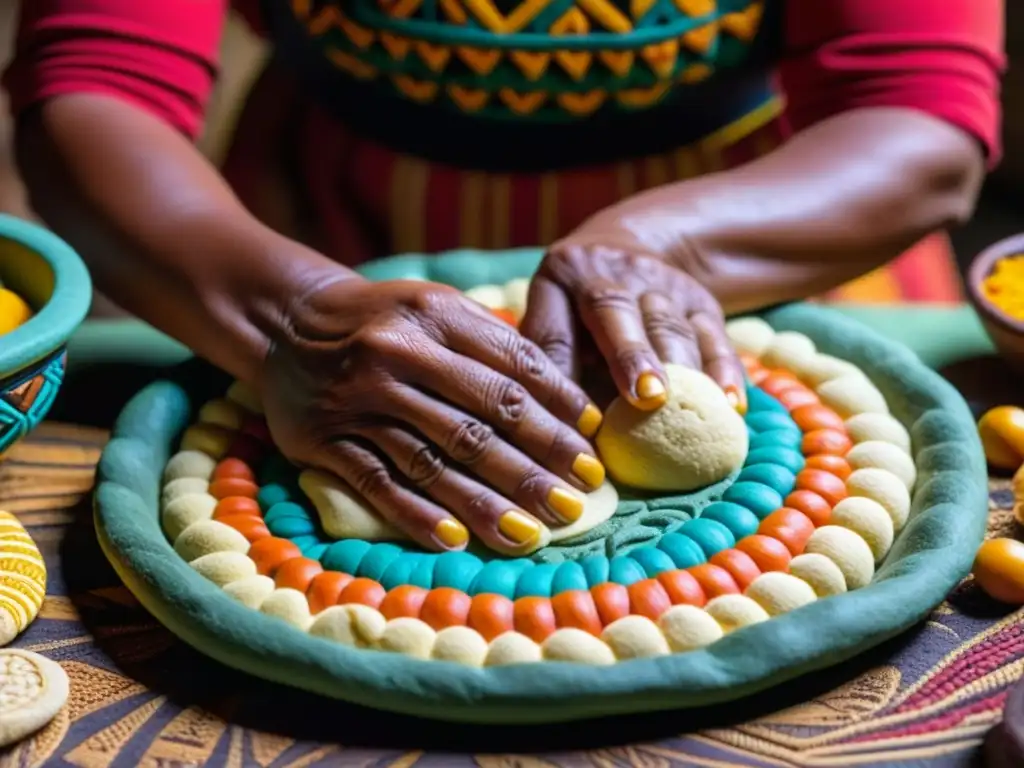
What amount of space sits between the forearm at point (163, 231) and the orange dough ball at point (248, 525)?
13cm

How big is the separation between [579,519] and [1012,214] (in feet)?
6.49

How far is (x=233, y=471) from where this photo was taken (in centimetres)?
83

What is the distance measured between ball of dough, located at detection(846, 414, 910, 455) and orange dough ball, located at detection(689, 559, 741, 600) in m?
0.19

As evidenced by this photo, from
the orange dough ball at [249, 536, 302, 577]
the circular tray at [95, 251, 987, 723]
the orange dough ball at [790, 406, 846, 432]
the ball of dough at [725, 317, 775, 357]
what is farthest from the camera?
the ball of dough at [725, 317, 775, 357]

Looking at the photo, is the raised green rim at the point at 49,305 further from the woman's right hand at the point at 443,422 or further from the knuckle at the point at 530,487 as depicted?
the knuckle at the point at 530,487

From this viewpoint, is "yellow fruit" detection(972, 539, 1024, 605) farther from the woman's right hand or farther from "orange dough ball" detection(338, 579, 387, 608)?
"orange dough ball" detection(338, 579, 387, 608)

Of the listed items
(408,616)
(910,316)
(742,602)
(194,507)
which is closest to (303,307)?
(194,507)

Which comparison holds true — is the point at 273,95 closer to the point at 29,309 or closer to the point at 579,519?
the point at 29,309

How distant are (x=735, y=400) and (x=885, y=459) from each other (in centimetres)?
11

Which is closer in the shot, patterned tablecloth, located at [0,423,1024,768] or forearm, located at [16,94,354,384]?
patterned tablecloth, located at [0,423,1024,768]

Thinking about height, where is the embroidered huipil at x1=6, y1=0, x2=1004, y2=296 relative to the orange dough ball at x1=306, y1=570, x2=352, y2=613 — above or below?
above

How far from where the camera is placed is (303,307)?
867 mm

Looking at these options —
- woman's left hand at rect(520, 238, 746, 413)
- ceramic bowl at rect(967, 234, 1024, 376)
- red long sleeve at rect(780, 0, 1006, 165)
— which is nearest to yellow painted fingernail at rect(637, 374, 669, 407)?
woman's left hand at rect(520, 238, 746, 413)

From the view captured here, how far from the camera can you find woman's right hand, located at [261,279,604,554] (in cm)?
76
